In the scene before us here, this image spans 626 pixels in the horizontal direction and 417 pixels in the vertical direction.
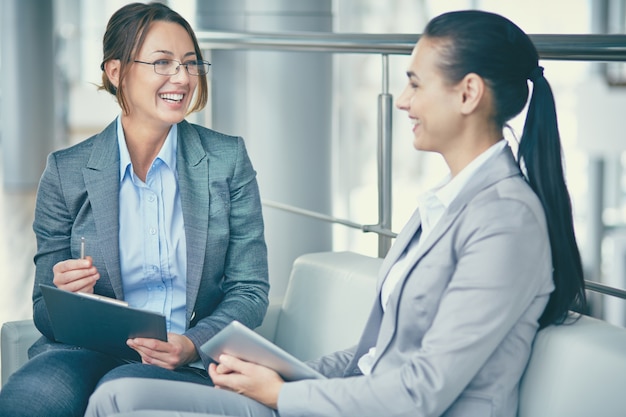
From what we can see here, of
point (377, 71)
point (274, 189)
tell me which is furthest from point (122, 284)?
point (377, 71)

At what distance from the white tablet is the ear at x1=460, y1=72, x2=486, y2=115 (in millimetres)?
478

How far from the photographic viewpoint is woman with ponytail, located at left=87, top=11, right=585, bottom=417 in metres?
1.41

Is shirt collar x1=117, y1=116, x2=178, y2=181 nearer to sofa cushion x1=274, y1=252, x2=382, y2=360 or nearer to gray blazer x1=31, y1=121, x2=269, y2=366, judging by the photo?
gray blazer x1=31, y1=121, x2=269, y2=366

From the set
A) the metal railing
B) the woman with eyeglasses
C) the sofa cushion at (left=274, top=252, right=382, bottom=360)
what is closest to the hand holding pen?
the woman with eyeglasses

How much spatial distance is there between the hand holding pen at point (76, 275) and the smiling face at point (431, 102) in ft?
2.33

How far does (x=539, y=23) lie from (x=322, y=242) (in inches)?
218

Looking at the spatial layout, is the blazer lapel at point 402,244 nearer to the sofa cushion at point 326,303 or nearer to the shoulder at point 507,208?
the shoulder at point 507,208

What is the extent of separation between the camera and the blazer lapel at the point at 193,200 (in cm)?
200

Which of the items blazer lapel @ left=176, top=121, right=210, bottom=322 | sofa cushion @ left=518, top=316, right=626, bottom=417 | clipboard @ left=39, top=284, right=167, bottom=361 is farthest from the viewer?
blazer lapel @ left=176, top=121, right=210, bottom=322

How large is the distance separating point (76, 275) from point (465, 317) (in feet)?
2.74

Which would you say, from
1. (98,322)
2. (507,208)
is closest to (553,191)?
(507,208)

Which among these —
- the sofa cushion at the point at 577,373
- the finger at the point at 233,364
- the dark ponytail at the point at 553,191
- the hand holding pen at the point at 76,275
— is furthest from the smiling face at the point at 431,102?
the hand holding pen at the point at 76,275

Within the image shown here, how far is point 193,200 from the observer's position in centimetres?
203

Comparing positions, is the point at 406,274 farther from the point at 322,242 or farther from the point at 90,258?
the point at 322,242
